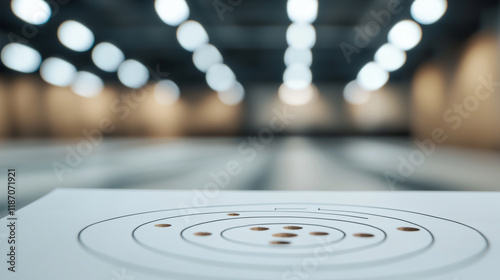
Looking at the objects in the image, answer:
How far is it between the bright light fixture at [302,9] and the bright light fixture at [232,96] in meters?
7.16

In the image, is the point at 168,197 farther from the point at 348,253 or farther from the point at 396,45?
the point at 396,45

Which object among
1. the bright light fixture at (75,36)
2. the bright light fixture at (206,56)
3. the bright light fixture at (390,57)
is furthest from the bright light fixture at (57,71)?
the bright light fixture at (390,57)

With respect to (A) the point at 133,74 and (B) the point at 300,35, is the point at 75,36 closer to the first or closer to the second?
(A) the point at 133,74

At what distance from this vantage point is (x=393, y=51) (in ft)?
36.8

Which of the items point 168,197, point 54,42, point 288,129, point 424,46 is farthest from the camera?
point 288,129

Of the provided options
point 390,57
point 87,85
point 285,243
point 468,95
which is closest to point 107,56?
point 87,85

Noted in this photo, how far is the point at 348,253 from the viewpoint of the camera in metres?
0.88

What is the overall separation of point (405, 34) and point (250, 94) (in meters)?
6.04

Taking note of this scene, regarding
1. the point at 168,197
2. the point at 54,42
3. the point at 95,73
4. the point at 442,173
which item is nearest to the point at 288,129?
the point at 95,73

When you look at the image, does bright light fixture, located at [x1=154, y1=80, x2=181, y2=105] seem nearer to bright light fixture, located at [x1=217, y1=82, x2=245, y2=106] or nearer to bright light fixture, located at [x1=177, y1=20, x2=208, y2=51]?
bright light fixture, located at [x1=217, y1=82, x2=245, y2=106]

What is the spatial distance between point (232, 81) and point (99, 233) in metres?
13.1

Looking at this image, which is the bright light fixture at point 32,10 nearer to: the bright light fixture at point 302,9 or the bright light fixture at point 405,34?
the bright light fixture at point 302,9

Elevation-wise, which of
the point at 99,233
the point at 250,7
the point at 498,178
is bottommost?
the point at 99,233

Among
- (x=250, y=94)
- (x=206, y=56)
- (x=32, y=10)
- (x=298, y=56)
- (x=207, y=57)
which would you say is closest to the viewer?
(x=32, y=10)
